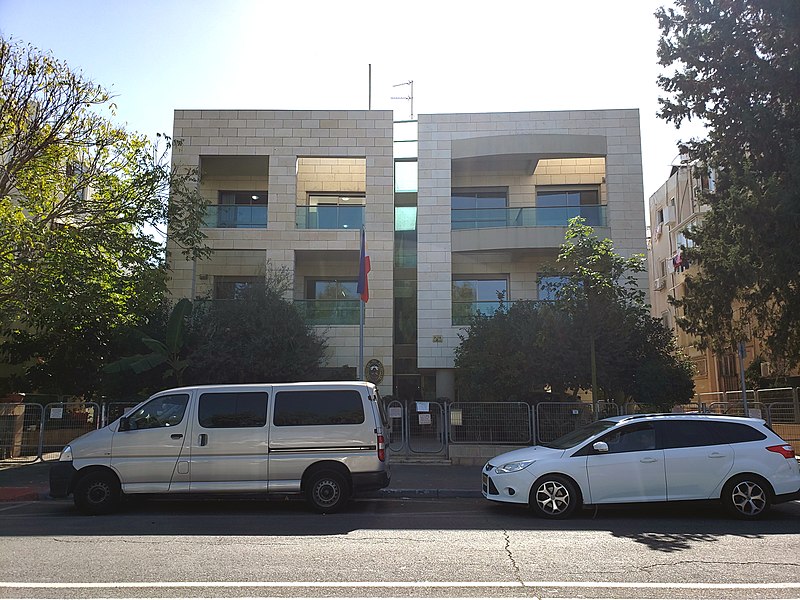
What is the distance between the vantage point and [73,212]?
17141mm

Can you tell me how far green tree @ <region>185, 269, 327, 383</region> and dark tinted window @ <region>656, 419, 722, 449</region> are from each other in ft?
40.1

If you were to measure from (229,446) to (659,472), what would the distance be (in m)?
6.24

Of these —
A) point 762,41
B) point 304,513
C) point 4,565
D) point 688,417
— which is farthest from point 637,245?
point 4,565

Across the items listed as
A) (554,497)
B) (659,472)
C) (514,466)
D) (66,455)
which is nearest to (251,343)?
(66,455)

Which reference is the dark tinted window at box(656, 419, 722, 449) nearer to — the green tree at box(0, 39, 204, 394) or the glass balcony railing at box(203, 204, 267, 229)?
the green tree at box(0, 39, 204, 394)

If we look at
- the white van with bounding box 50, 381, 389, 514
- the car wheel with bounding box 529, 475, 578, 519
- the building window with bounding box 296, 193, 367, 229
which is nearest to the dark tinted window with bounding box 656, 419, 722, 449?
the car wheel with bounding box 529, 475, 578, 519

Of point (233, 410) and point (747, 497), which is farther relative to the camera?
point (233, 410)

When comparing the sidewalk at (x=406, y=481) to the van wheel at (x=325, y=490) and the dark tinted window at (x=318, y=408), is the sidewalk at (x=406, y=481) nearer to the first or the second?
the van wheel at (x=325, y=490)

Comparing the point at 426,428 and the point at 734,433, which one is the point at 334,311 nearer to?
the point at 426,428

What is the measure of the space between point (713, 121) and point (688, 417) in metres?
9.16

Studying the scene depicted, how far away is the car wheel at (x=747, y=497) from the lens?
931 centimetres

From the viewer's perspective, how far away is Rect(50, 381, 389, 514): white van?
10.0 metres
